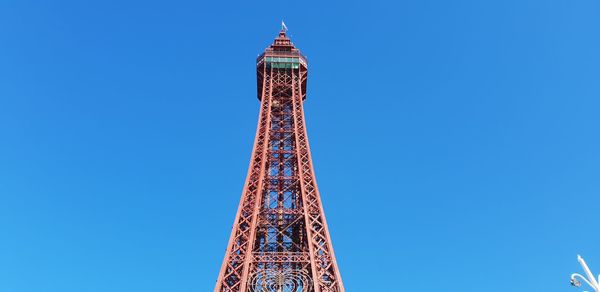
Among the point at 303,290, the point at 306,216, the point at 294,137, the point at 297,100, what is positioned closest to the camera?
the point at 303,290

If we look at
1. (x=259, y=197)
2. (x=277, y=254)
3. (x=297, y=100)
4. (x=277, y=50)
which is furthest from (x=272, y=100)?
(x=277, y=254)

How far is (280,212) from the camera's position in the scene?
30.8 m

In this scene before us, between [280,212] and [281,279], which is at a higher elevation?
[280,212]

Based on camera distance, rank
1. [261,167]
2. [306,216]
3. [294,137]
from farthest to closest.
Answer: [294,137]
[261,167]
[306,216]

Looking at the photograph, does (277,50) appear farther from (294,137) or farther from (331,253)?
(331,253)

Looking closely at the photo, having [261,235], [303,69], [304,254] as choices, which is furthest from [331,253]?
[303,69]

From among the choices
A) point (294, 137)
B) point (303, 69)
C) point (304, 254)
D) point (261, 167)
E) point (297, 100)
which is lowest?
point (304, 254)

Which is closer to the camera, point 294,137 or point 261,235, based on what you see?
point 261,235

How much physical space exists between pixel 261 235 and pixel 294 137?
7.47 m

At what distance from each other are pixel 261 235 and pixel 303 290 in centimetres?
457

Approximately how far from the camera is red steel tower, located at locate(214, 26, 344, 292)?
1078 inches

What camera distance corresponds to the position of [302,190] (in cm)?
3111

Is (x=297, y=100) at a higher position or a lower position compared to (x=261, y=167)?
higher

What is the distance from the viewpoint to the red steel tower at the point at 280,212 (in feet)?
89.8
